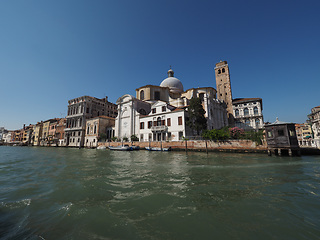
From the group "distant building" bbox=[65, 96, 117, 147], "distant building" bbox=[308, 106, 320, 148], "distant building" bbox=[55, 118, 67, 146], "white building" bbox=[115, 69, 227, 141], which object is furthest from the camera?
"distant building" bbox=[55, 118, 67, 146]

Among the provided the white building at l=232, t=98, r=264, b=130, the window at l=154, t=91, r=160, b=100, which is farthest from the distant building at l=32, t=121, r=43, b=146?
the white building at l=232, t=98, r=264, b=130

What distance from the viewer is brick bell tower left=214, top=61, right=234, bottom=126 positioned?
134ft

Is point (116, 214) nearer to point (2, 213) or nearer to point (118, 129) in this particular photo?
point (2, 213)

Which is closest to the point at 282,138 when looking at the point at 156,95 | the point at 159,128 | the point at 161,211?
the point at 161,211

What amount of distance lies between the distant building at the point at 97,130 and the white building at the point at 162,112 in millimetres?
6155

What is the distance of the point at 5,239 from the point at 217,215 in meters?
4.01

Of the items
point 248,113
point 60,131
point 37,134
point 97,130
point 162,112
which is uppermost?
point 248,113

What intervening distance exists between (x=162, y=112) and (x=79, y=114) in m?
32.3

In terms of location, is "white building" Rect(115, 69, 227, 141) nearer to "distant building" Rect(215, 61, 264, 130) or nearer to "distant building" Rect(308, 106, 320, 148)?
"distant building" Rect(215, 61, 264, 130)

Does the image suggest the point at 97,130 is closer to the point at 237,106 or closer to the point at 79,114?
the point at 79,114

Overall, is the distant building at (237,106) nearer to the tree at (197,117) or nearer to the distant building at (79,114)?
the tree at (197,117)

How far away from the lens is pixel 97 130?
4147 centimetres

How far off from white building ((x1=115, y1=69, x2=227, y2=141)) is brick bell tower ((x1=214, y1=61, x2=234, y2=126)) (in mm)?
3010

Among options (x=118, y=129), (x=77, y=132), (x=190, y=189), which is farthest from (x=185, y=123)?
(x=77, y=132)
